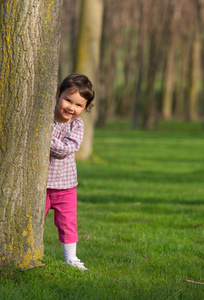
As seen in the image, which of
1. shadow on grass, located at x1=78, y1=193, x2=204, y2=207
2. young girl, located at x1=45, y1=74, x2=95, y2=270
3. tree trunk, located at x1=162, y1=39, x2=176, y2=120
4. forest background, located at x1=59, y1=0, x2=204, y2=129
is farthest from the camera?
tree trunk, located at x1=162, y1=39, x2=176, y2=120

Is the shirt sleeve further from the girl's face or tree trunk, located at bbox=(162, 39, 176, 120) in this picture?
tree trunk, located at bbox=(162, 39, 176, 120)

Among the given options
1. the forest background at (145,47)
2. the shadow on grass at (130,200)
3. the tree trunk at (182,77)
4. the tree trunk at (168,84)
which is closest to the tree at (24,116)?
the shadow on grass at (130,200)

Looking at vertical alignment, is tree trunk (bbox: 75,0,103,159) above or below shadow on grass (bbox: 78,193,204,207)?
above

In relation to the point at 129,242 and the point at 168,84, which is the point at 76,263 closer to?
the point at 129,242

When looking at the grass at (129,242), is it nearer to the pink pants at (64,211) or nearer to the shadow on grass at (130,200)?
the shadow on grass at (130,200)

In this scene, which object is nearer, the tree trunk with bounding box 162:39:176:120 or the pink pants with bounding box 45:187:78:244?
the pink pants with bounding box 45:187:78:244

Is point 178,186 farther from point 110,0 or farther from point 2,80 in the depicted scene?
point 110,0

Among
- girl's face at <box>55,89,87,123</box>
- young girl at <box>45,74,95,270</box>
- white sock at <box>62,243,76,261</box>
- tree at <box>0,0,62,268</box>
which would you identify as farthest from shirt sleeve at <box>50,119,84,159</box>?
white sock at <box>62,243,76,261</box>

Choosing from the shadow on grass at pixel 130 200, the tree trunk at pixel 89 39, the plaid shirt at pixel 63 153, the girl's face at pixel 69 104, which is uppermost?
the tree trunk at pixel 89 39

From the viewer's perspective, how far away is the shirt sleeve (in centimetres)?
411

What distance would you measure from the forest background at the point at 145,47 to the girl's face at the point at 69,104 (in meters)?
14.6

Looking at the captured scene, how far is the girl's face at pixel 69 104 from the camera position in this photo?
167 inches

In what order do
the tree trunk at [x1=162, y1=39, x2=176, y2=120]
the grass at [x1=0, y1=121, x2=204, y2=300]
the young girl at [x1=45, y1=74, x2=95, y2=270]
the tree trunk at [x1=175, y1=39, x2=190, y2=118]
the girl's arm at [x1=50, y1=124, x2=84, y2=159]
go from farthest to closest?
the tree trunk at [x1=175, y1=39, x2=190, y2=118] → the tree trunk at [x1=162, y1=39, x2=176, y2=120] → the young girl at [x1=45, y1=74, x2=95, y2=270] → the girl's arm at [x1=50, y1=124, x2=84, y2=159] → the grass at [x1=0, y1=121, x2=204, y2=300]

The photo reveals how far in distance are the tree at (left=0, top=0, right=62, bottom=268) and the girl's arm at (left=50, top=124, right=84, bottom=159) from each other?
0.25 meters
